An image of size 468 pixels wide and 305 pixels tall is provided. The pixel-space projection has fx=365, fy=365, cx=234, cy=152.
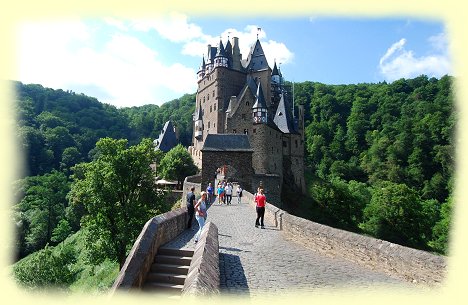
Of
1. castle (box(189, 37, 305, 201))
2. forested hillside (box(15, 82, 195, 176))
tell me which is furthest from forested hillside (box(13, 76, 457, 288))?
castle (box(189, 37, 305, 201))

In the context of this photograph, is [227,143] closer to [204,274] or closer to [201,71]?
[204,274]

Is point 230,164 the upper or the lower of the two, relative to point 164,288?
upper

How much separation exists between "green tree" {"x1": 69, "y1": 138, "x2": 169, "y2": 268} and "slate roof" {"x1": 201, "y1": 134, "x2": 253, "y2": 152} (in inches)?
273

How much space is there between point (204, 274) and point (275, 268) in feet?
10.5

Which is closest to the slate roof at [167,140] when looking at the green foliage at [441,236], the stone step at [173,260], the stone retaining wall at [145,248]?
the green foliage at [441,236]

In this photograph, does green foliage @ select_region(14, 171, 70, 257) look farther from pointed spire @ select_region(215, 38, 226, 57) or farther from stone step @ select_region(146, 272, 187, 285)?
stone step @ select_region(146, 272, 187, 285)

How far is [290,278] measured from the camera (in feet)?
26.2

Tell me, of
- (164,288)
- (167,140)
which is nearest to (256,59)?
(167,140)

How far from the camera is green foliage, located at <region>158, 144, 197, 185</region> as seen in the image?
45.5 m

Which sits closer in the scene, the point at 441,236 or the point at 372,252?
the point at 372,252

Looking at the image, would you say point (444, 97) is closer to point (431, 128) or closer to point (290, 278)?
point (431, 128)

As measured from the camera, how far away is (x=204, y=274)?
6.02m

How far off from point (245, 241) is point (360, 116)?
8044 centimetres

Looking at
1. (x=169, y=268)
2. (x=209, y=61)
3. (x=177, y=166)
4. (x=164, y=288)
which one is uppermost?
(x=209, y=61)
